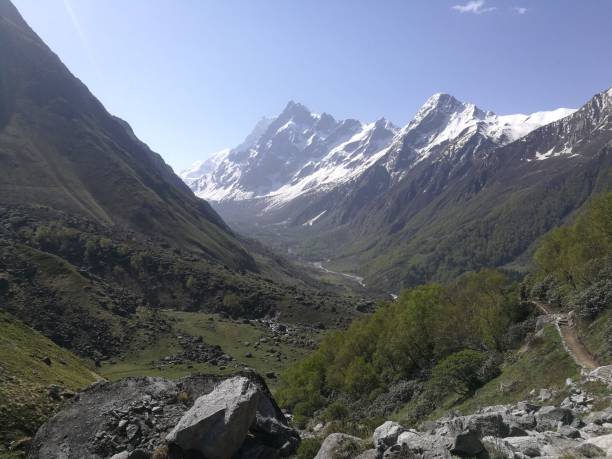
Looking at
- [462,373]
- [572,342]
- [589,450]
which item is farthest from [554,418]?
[462,373]

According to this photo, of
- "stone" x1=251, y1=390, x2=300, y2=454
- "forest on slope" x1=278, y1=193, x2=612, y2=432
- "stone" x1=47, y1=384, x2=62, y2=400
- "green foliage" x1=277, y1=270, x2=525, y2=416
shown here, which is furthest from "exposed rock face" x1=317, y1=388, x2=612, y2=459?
"stone" x1=47, y1=384, x2=62, y2=400

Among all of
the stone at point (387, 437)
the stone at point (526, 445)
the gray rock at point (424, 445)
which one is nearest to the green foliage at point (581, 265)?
the stone at point (526, 445)

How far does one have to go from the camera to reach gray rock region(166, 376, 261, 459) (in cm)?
2203

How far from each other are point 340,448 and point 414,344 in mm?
55120

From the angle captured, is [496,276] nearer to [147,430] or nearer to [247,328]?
[147,430]

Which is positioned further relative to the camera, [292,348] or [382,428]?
[292,348]

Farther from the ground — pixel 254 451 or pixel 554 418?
pixel 554 418

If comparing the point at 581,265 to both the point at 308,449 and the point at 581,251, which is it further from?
the point at 308,449

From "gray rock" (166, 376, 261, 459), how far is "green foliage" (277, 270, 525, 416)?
33.4 metres

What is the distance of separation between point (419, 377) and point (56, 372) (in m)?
52.3

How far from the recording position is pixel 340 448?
69.5 feet

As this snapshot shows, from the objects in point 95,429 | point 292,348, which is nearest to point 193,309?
point 292,348

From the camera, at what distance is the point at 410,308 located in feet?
251

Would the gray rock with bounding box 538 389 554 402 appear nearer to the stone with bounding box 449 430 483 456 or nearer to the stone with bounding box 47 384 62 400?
the stone with bounding box 449 430 483 456
